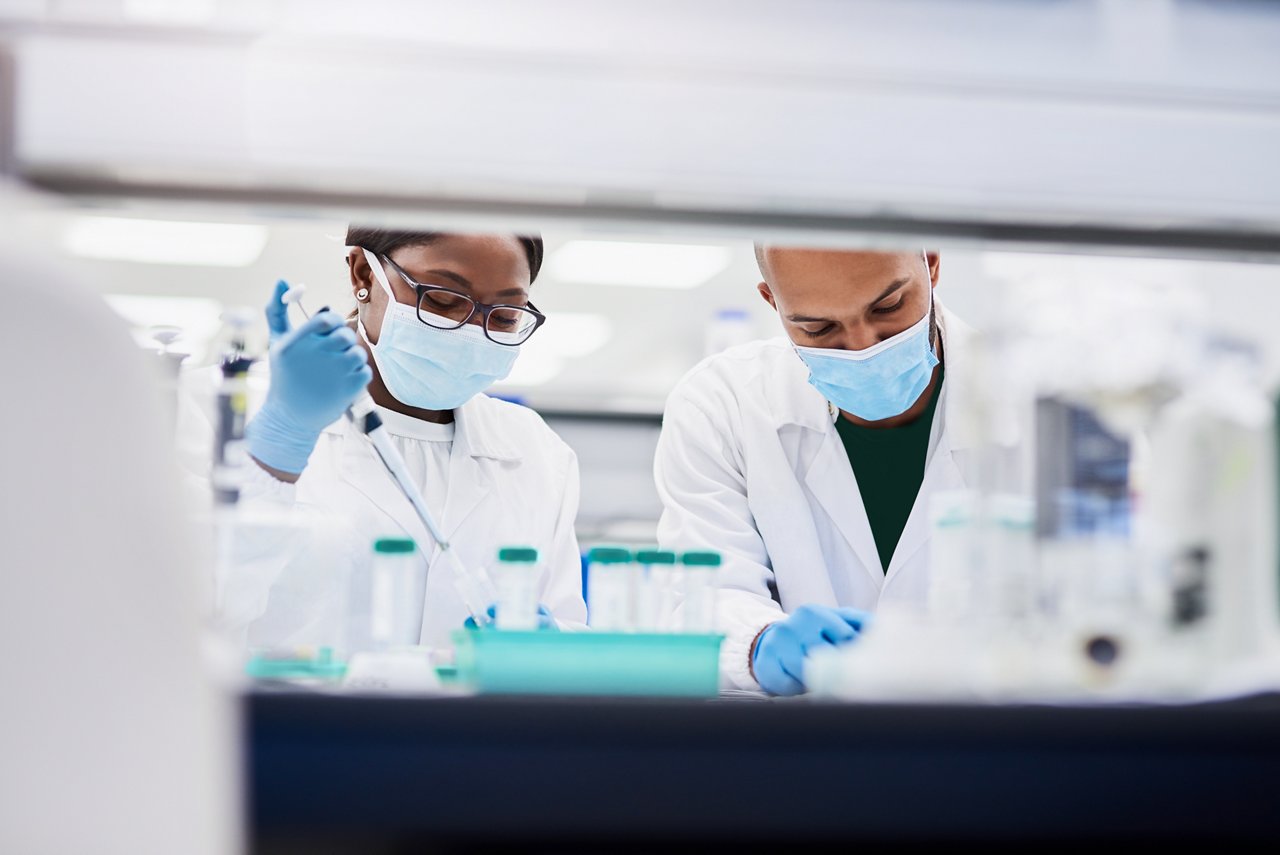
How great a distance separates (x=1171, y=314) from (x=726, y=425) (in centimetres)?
78

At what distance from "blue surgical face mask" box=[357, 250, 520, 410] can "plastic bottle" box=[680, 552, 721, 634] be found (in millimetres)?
676

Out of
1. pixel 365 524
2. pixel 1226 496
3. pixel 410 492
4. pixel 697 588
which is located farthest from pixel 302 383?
pixel 1226 496

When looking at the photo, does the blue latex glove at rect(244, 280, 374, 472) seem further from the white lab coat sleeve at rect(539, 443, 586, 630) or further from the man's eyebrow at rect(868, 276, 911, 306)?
the man's eyebrow at rect(868, 276, 911, 306)

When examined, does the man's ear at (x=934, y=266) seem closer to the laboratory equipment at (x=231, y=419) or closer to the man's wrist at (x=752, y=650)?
the man's wrist at (x=752, y=650)

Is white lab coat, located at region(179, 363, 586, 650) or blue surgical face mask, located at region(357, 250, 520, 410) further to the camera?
blue surgical face mask, located at region(357, 250, 520, 410)

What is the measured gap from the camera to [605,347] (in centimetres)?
641

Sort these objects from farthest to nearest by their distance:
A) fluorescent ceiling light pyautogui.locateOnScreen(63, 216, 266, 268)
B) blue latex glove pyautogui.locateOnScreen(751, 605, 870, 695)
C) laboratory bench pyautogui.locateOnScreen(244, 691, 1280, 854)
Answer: fluorescent ceiling light pyautogui.locateOnScreen(63, 216, 266, 268) → blue latex glove pyautogui.locateOnScreen(751, 605, 870, 695) → laboratory bench pyautogui.locateOnScreen(244, 691, 1280, 854)

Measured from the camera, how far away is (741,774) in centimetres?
97

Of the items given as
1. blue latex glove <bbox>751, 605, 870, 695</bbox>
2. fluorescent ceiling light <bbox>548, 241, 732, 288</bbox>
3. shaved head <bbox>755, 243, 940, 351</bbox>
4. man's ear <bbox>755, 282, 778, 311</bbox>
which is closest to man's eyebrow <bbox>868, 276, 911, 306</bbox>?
shaved head <bbox>755, 243, 940, 351</bbox>

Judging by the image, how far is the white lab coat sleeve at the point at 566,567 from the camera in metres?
1.98

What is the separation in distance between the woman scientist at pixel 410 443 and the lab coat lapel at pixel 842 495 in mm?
459

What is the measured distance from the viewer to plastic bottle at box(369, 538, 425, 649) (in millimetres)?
1373

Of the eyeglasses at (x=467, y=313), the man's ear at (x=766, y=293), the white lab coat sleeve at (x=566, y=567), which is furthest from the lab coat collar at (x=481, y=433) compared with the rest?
the man's ear at (x=766, y=293)

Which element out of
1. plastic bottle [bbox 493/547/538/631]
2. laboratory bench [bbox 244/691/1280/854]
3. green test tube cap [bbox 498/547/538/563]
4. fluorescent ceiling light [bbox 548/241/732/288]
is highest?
fluorescent ceiling light [bbox 548/241/732/288]
